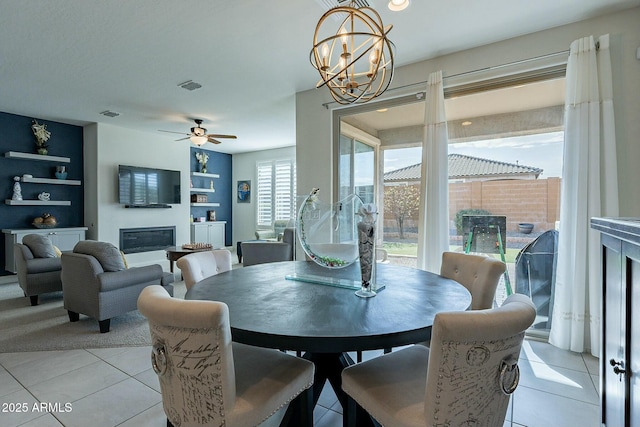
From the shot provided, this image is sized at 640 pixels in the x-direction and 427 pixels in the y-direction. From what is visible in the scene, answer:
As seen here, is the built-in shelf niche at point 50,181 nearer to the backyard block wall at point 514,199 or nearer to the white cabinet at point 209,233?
the white cabinet at point 209,233

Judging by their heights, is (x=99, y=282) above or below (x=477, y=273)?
below

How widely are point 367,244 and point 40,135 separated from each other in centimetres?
651

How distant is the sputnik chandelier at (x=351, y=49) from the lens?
1.53 meters

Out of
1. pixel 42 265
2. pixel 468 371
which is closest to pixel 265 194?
pixel 42 265

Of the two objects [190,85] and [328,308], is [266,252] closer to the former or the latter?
[190,85]

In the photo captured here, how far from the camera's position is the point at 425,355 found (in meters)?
1.45

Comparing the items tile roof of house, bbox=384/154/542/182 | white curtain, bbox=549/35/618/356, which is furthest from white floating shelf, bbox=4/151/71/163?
white curtain, bbox=549/35/618/356

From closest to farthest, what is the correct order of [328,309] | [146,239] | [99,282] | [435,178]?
1. [328,309]
2. [99,282]
3. [435,178]
4. [146,239]

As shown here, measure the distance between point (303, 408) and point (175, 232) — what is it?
6361 millimetres

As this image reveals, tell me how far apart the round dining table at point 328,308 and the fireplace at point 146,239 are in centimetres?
518

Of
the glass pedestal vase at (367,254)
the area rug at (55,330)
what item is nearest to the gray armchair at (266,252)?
the area rug at (55,330)

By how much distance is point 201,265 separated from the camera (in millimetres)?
2021

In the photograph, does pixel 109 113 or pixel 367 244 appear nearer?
pixel 367 244

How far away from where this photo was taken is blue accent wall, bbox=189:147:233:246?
7922mm
